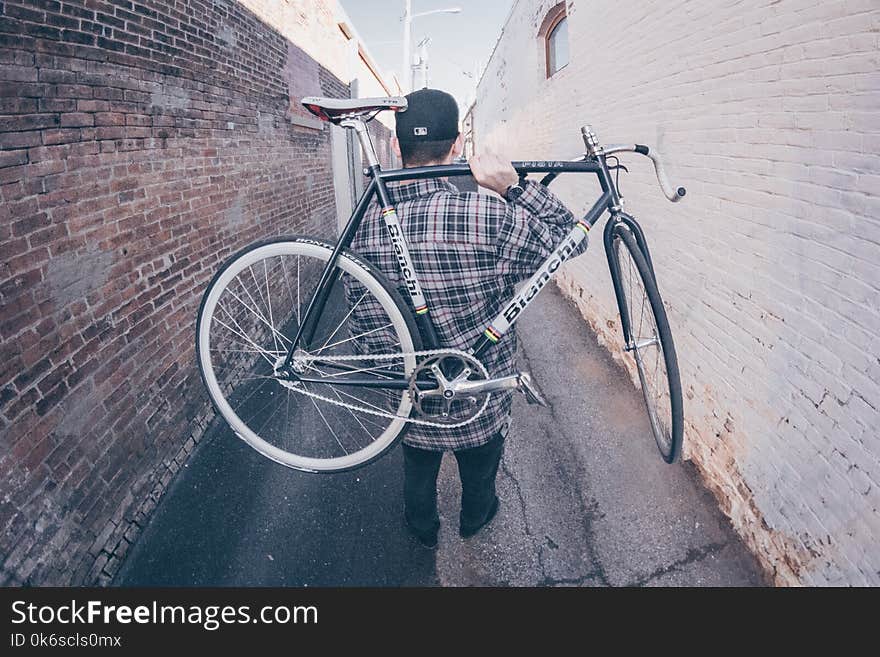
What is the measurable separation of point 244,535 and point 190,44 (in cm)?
349

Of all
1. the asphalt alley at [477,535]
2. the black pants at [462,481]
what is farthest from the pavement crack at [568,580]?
the black pants at [462,481]

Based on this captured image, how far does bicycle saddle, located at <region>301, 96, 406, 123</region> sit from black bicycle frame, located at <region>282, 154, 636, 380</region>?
9.2 inches

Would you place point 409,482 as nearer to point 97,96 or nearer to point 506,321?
point 506,321

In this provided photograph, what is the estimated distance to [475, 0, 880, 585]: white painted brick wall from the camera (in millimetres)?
1626

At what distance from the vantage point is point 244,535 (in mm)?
2584

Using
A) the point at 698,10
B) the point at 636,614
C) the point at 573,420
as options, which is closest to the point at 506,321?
the point at 636,614

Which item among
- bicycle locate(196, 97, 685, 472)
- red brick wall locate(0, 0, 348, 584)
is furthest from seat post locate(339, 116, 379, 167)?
red brick wall locate(0, 0, 348, 584)

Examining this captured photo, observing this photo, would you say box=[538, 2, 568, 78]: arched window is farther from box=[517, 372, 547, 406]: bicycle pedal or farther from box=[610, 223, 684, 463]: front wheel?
box=[517, 372, 547, 406]: bicycle pedal


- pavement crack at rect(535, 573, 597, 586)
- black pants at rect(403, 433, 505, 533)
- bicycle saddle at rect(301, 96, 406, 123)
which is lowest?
pavement crack at rect(535, 573, 597, 586)

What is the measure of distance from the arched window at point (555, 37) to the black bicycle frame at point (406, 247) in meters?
5.27

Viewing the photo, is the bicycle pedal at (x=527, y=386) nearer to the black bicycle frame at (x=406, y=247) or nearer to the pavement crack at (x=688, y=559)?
the black bicycle frame at (x=406, y=247)

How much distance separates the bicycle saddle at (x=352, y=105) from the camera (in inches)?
69.3

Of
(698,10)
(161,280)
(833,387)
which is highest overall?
(698,10)

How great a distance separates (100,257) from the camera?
2.45 metres
